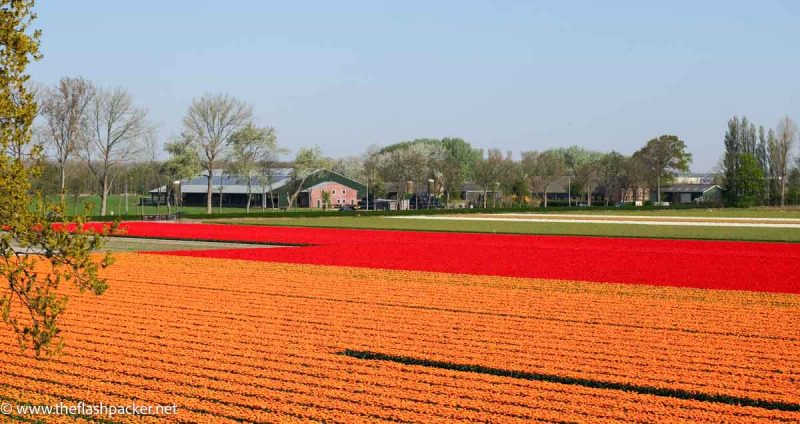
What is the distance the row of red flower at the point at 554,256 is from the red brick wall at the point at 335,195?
2512 inches

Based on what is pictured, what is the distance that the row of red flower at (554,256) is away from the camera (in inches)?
1016

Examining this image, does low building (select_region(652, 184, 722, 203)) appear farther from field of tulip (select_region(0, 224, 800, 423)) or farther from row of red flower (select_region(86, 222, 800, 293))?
field of tulip (select_region(0, 224, 800, 423))

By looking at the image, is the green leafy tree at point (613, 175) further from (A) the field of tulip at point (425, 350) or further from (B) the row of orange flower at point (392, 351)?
(B) the row of orange flower at point (392, 351)

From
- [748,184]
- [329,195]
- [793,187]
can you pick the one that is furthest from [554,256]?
[793,187]

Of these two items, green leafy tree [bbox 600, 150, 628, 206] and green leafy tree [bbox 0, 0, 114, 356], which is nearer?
green leafy tree [bbox 0, 0, 114, 356]

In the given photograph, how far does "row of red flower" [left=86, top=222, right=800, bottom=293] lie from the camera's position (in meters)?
25.8

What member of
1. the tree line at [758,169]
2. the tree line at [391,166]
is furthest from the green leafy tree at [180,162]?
the tree line at [758,169]

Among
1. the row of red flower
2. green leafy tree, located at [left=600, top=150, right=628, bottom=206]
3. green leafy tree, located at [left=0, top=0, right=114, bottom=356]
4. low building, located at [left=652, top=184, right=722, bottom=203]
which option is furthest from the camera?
low building, located at [left=652, top=184, right=722, bottom=203]

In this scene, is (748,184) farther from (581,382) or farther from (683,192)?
(581,382)

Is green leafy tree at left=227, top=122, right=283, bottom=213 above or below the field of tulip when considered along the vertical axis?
above

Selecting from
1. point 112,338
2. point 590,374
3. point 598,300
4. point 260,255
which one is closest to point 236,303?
point 112,338

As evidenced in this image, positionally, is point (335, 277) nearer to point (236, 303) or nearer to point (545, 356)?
point (236, 303)

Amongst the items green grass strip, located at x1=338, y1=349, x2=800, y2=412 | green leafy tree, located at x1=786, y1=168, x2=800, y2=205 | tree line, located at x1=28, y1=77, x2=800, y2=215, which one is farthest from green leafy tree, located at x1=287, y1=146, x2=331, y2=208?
green grass strip, located at x1=338, y1=349, x2=800, y2=412

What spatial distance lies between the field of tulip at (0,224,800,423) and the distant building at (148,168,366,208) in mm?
Answer: 85115
